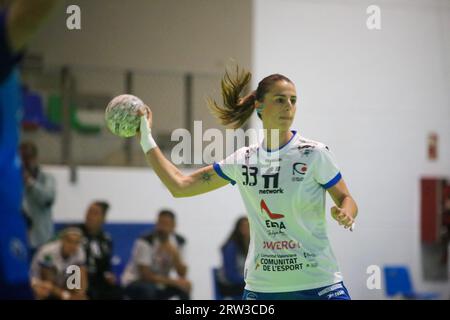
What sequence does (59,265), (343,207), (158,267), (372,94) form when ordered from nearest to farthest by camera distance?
(343,207), (59,265), (158,267), (372,94)

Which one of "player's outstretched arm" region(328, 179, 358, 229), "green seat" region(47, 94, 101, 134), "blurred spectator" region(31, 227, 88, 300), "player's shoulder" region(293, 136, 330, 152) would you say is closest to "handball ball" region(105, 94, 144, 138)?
"player's shoulder" region(293, 136, 330, 152)

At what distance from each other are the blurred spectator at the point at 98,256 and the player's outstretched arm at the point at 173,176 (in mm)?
3676

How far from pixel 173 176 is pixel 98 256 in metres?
4.03

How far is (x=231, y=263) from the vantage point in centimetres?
859

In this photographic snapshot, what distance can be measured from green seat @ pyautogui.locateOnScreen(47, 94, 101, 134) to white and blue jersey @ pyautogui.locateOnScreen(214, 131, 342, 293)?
18.4ft

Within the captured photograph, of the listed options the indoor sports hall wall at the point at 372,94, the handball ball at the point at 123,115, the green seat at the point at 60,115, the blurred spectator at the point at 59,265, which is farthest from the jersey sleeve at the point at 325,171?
the green seat at the point at 60,115

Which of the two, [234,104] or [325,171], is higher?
[234,104]

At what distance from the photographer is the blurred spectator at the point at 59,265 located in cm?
768

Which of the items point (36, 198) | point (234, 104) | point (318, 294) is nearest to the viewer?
point (318, 294)

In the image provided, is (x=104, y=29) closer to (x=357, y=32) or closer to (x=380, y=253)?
(x=357, y=32)

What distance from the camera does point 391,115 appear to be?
9.88 meters

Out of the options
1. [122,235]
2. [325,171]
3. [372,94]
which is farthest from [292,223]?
[372,94]

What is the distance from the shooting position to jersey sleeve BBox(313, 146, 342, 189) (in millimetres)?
4188

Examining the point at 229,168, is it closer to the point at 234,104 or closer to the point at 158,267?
the point at 234,104
